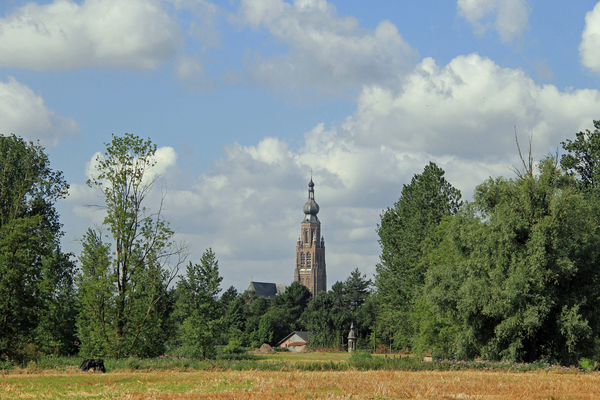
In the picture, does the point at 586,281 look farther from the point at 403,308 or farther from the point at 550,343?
the point at 403,308

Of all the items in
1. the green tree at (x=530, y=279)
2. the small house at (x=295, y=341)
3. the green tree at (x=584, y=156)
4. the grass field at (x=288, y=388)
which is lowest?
the small house at (x=295, y=341)

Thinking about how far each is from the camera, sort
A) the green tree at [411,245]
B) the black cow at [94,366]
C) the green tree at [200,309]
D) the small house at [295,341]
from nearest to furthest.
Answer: the black cow at [94,366] → the green tree at [200,309] → the green tree at [411,245] → the small house at [295,341]

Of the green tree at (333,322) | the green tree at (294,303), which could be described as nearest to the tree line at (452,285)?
the green tree at (333,322)

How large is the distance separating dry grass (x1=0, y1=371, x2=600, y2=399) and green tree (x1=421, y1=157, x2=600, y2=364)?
10436mm

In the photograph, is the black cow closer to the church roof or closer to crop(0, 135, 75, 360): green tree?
crop(0, 135, 75, 360): green tree

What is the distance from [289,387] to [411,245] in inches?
1504

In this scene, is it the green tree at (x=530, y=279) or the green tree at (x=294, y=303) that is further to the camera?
the green tree at (x=294, y=303)

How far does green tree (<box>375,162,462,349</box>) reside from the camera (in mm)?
53706

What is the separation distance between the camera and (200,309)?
4091cm

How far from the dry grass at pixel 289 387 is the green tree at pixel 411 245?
31371mm

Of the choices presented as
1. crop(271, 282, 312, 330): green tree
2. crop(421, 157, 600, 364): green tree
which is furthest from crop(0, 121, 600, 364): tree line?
crop(271, 282, 312, 330): green tree

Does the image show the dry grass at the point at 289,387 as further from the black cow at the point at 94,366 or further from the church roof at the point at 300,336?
the church roof at the point at 300,336

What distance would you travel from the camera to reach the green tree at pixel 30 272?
3219cm

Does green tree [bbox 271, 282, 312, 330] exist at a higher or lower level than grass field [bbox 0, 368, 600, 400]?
higher
